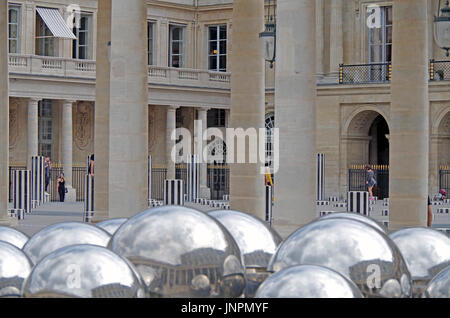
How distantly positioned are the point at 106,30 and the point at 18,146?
26324 mm

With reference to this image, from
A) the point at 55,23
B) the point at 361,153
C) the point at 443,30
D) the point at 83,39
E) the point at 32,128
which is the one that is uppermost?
the point at 55,23

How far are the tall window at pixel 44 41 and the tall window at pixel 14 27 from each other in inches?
46.8

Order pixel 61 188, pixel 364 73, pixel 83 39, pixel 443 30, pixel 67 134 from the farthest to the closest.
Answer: pixel 83 39 < pixel 364 73 < pixel 67 134 < pixel 61 188 < pixel 443 30

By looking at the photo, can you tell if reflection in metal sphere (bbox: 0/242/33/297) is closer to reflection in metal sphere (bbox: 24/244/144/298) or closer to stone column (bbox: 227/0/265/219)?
reflection in metal sphere (bbox: 24/244/144/298)

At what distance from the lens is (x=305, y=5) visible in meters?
16.3

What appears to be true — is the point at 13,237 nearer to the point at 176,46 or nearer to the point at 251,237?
the point at 251,237

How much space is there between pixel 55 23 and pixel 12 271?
41395mm

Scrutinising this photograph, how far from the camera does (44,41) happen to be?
50.2m

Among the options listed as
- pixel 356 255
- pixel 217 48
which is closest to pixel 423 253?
pixel 356 255

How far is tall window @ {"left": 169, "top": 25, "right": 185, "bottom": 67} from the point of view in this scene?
178 ft

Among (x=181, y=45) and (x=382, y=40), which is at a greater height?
(x=181, y=45)

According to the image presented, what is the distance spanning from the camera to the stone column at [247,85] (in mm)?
20406

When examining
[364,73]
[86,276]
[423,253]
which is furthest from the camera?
[364,73]

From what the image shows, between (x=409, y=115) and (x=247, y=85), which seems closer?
(x=409, y=115)
